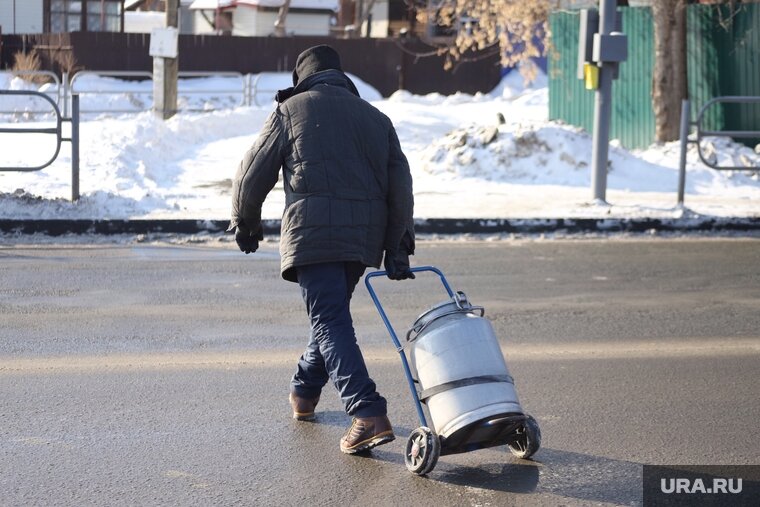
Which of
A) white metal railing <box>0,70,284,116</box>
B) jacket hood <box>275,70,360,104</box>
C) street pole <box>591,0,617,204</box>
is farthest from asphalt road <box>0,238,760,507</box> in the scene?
white metal railing <box>0,70,284,116</box>

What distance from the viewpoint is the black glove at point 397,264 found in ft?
17.1

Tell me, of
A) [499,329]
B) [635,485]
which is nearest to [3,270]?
[499,329]

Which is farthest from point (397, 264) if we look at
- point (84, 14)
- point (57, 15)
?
point (57, 15)

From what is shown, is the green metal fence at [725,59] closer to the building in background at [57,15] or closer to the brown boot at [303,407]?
the brown boot at [303,407]

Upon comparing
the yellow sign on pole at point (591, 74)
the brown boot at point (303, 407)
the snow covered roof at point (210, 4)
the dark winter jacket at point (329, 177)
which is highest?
the snow covered roof at point (210, 4)

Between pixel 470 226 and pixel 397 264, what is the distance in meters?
7.40

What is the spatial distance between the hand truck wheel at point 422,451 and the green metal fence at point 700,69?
14581 millimetres

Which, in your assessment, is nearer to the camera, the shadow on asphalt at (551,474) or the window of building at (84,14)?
the shadow on asphalt at (551,474)

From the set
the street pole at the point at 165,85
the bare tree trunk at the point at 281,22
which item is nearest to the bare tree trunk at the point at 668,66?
the street pole at the point at 165,85

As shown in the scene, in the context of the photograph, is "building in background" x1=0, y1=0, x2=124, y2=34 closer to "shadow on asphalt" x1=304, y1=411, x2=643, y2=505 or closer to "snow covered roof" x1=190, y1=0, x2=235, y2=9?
"snow covered roof" x1=190, y1=0, x2=235, y2=9

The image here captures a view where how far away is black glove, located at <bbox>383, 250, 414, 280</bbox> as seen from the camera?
520cm

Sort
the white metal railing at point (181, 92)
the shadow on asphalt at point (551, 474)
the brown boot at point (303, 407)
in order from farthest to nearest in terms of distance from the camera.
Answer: the white metal railing at point (181, 92) → the brown boot at point (303, 407) → the shadow on asphalt at point (551, 474)

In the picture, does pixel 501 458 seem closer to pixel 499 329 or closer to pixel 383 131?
pixel 383 131

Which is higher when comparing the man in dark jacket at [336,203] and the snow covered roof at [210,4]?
the snow covered roof at [210,4]
